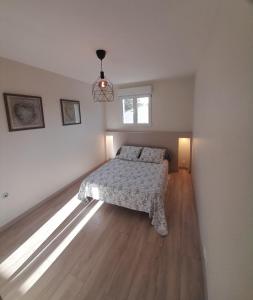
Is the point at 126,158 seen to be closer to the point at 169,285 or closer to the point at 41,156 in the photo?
the point at 41,156

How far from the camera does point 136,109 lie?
161 inches

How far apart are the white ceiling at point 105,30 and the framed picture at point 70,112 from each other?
849 mm

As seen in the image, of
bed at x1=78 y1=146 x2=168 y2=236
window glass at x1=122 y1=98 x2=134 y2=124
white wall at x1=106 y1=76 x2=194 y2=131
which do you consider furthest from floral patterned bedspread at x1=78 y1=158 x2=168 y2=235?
window glass at x1=122 y1=98 x2=134 y2=124

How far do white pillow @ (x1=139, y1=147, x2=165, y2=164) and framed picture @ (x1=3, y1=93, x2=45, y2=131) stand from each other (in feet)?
7.17

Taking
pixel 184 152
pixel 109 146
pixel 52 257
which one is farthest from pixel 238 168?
pixel 109 146

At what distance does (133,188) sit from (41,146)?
5.85 feet

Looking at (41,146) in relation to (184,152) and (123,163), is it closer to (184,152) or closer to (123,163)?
(123,163)

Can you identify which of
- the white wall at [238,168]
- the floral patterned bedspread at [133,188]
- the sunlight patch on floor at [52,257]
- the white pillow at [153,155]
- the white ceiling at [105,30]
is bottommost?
the sunlight patch on floor at [52,257]

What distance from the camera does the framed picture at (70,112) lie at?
3.07 meters

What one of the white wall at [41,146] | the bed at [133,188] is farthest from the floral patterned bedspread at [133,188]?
the white wall at [41,146]

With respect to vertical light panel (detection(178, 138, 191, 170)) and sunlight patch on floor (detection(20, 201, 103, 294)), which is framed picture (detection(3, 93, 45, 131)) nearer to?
sunlight patch on floor (detection(20, 201, 103, 294))

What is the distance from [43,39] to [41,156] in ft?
5.84

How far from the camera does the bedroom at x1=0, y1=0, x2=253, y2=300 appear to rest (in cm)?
80

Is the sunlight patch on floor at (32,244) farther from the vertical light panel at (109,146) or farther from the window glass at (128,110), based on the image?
the window glass at (128,110)
